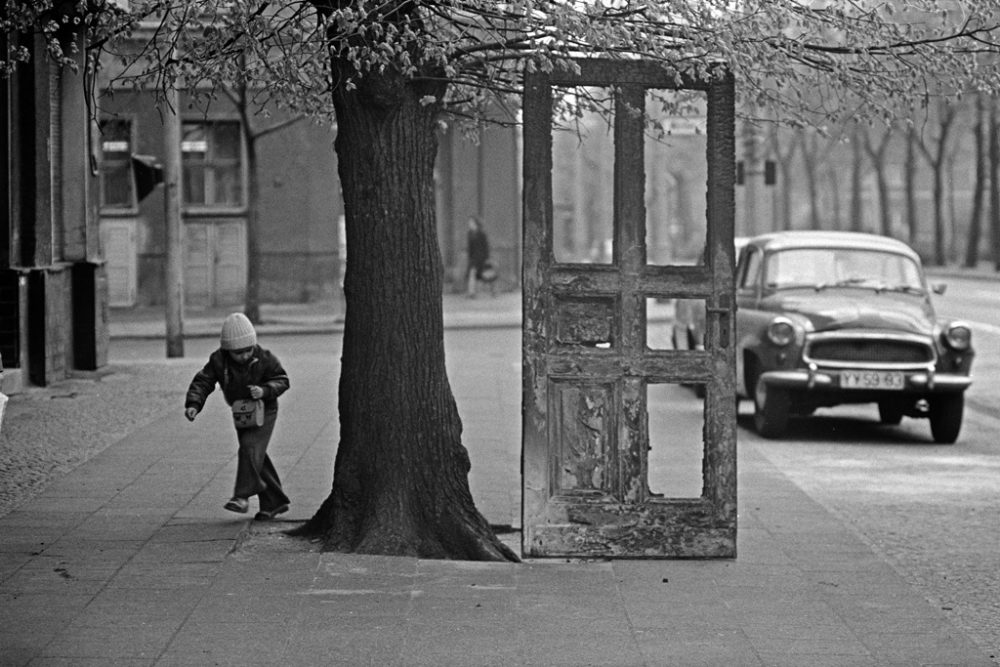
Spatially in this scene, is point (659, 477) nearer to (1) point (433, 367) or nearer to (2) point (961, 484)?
(2) point (961, 484)

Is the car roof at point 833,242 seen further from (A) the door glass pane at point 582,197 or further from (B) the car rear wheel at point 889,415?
(A) the door glass pane at point 582,197

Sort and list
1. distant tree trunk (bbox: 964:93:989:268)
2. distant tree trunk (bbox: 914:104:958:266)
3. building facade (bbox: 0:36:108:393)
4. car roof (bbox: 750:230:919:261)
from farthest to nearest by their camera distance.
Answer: distant tree trunk (bbox: 964:93:989:268) < distant tree trunk (bbox: 914:104:958:266) < building facade (bbox: 0:36:108:393) < car roof (bbox: 750:230:919:261)

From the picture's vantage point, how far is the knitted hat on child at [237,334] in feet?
29.6

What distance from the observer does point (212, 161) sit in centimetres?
3438

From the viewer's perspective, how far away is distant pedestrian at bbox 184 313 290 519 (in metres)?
9.05

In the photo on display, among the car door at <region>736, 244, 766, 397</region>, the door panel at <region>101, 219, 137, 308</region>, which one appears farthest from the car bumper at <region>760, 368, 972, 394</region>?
the door panel at <region>101, 219, 137, 308</region>

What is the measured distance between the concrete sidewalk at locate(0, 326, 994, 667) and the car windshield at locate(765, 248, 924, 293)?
535 centimetres

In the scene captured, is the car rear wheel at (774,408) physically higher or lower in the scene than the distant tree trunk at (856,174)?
lower

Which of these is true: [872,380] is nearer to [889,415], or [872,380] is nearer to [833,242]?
[889,415]

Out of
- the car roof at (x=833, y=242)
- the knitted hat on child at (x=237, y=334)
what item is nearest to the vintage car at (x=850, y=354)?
the car roof at (x=833, y=242)

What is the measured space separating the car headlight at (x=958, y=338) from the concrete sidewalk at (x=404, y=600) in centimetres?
446

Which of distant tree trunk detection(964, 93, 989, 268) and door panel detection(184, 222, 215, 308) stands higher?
distant tree trunk detection(964, 93, 989, 268)

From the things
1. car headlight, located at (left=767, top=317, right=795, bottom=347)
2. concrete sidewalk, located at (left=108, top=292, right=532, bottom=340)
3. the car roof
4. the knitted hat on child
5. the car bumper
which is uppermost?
the car roof

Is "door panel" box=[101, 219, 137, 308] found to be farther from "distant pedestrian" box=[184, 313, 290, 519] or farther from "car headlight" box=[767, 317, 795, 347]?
"distant pedestrian" box=[184, 313, 290, 519]
